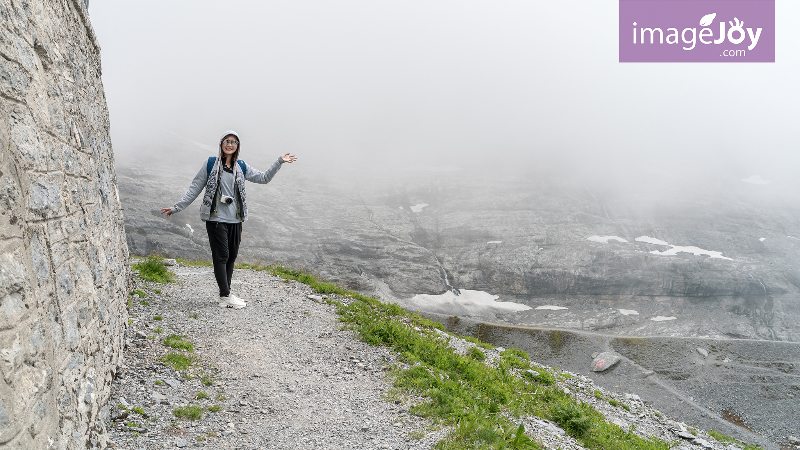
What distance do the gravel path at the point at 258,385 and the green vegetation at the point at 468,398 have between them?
44 centimetres

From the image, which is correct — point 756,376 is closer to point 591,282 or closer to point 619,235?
point 591,282

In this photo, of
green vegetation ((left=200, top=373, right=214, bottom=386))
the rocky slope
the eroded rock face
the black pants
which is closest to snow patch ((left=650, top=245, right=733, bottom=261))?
the eroded rock face

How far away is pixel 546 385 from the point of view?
15766 millimetres

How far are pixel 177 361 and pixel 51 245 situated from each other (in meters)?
4.55

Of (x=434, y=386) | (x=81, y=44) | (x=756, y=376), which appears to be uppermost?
(x=81, y=44)

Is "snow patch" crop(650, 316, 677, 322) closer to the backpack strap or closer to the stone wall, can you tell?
the backpack strap

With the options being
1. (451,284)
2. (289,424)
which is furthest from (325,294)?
(451,284)

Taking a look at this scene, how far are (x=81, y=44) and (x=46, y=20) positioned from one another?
2587mm

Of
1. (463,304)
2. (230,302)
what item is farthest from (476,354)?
(463,304)

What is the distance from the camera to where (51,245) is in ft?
13.1

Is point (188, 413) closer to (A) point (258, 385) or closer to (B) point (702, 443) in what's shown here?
(A) point (258, 385)

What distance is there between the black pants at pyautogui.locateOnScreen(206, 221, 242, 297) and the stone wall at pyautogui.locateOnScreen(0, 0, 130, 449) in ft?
11.3

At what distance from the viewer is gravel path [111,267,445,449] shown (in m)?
6.00

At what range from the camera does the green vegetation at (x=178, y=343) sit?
27.4ft
